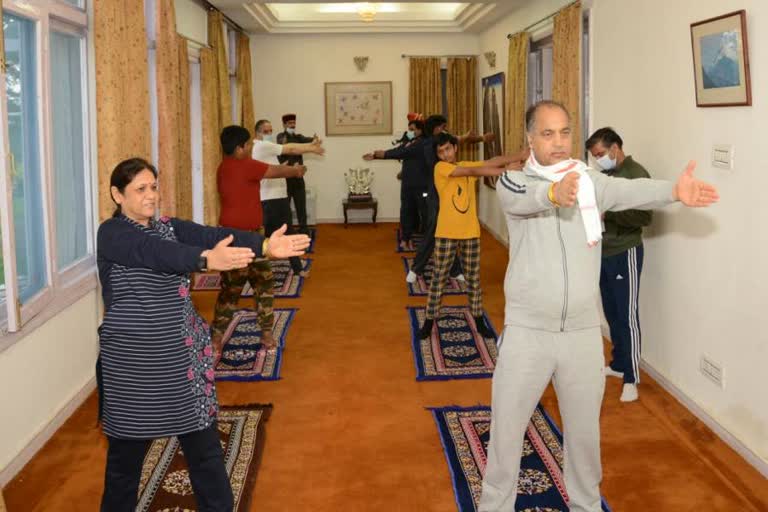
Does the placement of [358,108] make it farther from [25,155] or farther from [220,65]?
[25,155]

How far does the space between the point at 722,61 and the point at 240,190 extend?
3.16 meters

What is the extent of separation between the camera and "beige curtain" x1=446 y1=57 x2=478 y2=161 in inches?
490

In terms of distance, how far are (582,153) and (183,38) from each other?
3.92m

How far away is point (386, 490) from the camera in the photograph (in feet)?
12.0

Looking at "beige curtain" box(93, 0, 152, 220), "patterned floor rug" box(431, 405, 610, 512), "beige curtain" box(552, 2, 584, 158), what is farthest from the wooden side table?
"patterned floor rug" box(431, 405, 610, 512)

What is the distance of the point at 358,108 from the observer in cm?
1272

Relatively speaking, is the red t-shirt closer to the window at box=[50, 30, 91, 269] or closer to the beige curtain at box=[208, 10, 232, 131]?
the window at box=[50, 30, 91, 269]

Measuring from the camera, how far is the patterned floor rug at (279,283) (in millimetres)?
7770

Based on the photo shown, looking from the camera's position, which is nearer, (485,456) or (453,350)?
(485,456)

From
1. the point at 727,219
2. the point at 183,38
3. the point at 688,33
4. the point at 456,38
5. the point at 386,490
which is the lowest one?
the point at 386,490

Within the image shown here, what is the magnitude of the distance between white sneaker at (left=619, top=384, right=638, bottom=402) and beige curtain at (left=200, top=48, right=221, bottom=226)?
5.39 metres

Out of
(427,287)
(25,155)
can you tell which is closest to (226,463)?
(25,155)

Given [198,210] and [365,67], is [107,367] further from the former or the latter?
[365,67]

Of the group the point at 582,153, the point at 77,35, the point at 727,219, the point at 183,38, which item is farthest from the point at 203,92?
the point at 727,219
